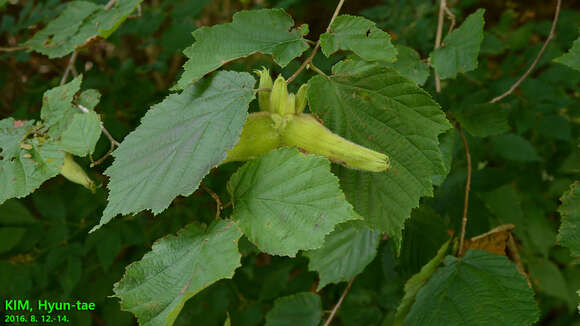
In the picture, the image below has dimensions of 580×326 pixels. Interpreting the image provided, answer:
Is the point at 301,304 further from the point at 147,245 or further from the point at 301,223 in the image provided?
the point at 147,245

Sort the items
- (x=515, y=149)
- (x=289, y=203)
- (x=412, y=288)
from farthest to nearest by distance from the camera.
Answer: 1. (x=515, y=149)
2. (x=412, y=288)
3. (x=289, y=203)

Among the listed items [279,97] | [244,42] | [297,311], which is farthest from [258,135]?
[297,311]

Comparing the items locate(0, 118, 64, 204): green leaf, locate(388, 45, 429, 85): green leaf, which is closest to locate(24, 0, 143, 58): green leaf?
locate(0, 118, 64, 204): green leaf

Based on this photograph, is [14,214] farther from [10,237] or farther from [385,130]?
[385,130]

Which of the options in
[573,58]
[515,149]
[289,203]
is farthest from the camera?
[515,149]

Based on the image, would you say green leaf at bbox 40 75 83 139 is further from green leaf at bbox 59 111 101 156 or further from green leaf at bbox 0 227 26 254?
green leaf at bbox 0 227 26 254

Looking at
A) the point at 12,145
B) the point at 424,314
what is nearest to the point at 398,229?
the point at 424,314

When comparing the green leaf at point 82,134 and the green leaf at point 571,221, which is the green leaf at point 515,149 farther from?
the green leaf at point 82,134
